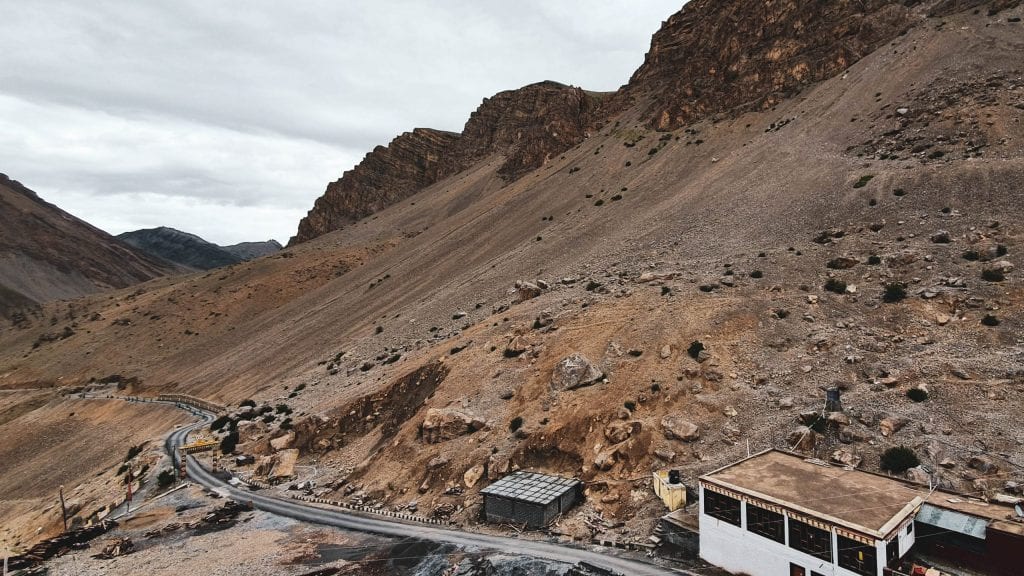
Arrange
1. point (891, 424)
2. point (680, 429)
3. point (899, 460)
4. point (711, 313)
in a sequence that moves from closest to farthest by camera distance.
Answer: point (899, 460) < point (891, 424) < point (680, 429) < point (711, 313)

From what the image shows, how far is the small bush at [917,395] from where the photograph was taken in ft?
68.4

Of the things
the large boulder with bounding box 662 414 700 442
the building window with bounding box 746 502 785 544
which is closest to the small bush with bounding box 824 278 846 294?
the large boulder with bounding box 662 414 700 442

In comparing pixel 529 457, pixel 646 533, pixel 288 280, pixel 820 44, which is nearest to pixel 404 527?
pixel 529 457

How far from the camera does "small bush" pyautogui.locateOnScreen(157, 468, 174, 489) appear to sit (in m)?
34.6

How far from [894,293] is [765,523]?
1625 cm

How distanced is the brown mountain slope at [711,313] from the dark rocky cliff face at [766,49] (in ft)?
9.74

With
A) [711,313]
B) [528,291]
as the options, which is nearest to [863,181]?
[711,313]

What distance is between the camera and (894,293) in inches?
1056

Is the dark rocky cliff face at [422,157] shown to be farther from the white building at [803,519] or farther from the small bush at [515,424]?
the white building at [803,519]

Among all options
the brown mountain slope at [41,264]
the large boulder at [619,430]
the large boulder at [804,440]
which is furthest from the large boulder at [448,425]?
the brown mountain slope at [41,264]

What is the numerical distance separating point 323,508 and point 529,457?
407 inches

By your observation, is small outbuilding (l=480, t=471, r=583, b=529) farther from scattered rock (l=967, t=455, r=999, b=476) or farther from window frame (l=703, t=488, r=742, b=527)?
scattered rock (l=967, t=455, r=999, b=476)

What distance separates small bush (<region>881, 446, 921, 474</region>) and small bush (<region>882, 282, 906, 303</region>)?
10275mm

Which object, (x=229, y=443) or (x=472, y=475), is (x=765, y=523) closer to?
(x=472, y=475)
